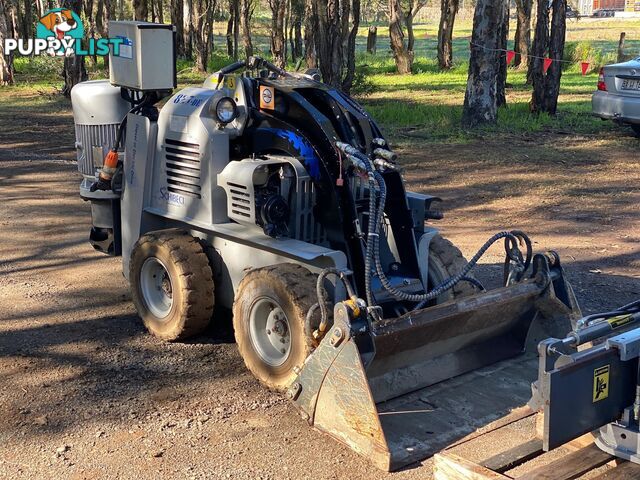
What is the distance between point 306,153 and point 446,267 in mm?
1207

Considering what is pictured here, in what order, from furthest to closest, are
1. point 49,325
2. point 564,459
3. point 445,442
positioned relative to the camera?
point 49,325 → point 445,442 → point 564,459

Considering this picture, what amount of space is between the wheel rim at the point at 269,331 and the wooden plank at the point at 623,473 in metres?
1.98

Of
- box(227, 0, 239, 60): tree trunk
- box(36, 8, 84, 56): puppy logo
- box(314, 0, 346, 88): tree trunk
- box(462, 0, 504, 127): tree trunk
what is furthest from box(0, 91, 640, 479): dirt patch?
box(227, 0, 239, 60): tree trunk

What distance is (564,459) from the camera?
3867 millimetres

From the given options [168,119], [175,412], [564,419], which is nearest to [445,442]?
[564,419]

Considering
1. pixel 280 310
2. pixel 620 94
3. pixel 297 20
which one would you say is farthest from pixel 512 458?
pixel 297 20

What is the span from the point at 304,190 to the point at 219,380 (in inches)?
50.4

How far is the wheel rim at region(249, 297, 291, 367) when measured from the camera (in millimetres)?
5141

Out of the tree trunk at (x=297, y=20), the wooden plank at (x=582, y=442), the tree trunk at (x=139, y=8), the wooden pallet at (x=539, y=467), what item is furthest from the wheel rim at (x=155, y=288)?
the tree trunk at (x=297, y=20)

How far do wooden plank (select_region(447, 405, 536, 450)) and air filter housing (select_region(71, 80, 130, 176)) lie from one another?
3.89 metres

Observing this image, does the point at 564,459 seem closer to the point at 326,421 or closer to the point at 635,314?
the point at 635,314

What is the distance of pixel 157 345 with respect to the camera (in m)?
6.00

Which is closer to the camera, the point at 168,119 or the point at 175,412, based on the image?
the point at 175,412

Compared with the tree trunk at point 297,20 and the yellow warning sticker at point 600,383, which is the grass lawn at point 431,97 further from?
the yellow warning sticker at point 600,383
